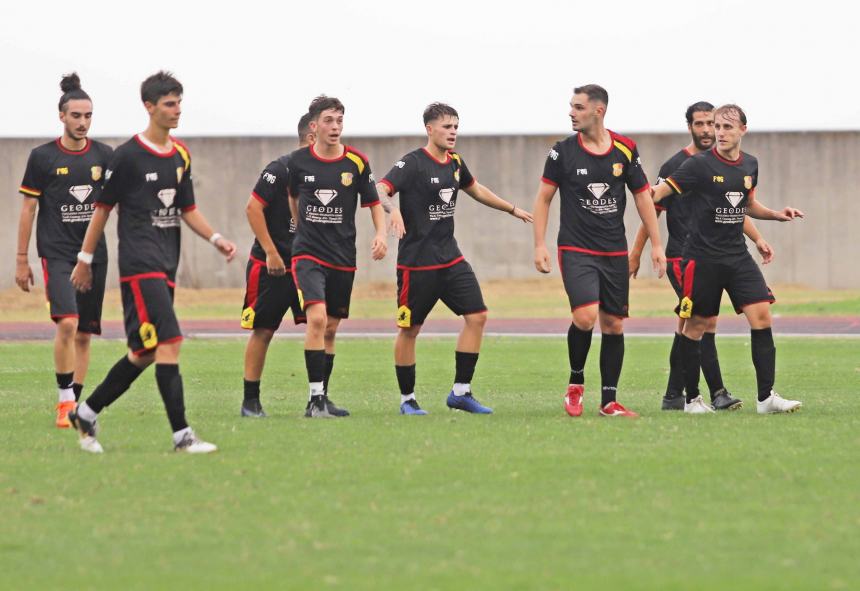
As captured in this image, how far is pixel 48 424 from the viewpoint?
1057cm

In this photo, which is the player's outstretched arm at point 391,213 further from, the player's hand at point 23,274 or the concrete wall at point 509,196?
the concrete wall at point 509,196

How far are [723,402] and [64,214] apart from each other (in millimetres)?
5122

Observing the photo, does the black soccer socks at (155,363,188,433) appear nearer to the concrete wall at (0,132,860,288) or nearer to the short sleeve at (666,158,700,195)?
the short sleeve at (666,158,700,195)

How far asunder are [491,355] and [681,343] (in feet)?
24.3

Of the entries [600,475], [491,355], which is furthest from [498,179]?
[600,475]

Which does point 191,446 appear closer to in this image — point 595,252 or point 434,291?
point 434,291

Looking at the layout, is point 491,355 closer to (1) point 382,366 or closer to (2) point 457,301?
(1) point 382,366

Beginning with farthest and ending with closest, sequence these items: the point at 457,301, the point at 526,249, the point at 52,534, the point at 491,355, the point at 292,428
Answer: the point at 526,249
the point at 491,355
the point at 457,301
the point at 292,428
the point at 52,534

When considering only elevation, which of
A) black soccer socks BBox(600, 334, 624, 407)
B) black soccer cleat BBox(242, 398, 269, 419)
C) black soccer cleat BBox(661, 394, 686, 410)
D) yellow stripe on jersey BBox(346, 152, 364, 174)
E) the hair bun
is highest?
the hair bun

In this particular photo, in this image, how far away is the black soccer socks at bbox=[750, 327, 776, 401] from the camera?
10.8 m

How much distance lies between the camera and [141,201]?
8.71 meters

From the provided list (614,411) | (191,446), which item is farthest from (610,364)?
(191,446)

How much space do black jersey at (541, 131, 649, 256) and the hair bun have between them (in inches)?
136

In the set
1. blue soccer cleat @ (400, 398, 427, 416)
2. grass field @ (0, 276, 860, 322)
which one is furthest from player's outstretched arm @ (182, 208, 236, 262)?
grass field @ (0, 276, 860, 322)
